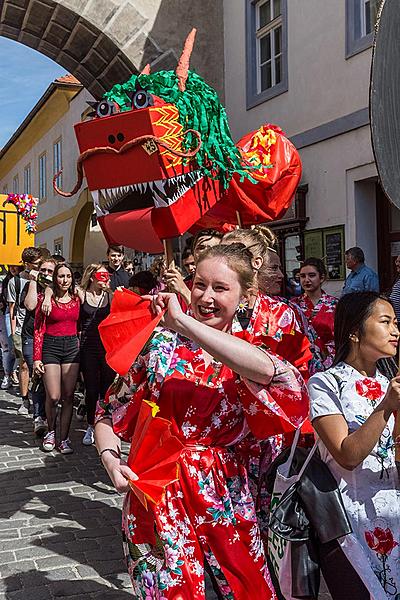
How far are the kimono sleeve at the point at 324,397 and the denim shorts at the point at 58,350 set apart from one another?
4568 mm

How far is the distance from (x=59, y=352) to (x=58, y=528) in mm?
2294

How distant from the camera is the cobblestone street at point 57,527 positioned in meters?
3.70

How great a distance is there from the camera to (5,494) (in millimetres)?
5383

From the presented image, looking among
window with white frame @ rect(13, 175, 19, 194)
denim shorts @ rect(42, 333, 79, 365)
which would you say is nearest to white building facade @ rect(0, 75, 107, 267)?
window with white frame @ rect(13, 175, 19, 194)

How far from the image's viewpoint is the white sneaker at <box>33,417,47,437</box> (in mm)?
7160

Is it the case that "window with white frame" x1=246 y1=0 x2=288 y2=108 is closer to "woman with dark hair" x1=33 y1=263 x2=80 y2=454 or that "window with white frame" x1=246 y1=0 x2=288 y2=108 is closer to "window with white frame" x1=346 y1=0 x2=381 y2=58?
"window with white frame" x1=346 y1=0 x2=381 y2=58

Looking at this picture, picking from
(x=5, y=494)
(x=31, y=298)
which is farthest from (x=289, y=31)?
(x=5, y=494)

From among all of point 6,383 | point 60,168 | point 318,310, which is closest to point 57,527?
point 318,310

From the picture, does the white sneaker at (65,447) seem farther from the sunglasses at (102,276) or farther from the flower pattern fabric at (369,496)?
the flower pattern fabric at (369,496)

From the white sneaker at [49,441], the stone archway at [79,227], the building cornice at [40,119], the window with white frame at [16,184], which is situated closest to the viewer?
the white sneaker at [49,441]

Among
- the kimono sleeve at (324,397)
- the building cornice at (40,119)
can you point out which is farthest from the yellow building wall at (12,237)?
the building cornice at (40,119)

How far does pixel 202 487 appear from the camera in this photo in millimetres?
2234

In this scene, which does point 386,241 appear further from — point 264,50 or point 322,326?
point 322,326

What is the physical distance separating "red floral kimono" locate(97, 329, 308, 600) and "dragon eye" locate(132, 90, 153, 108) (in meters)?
1.20
